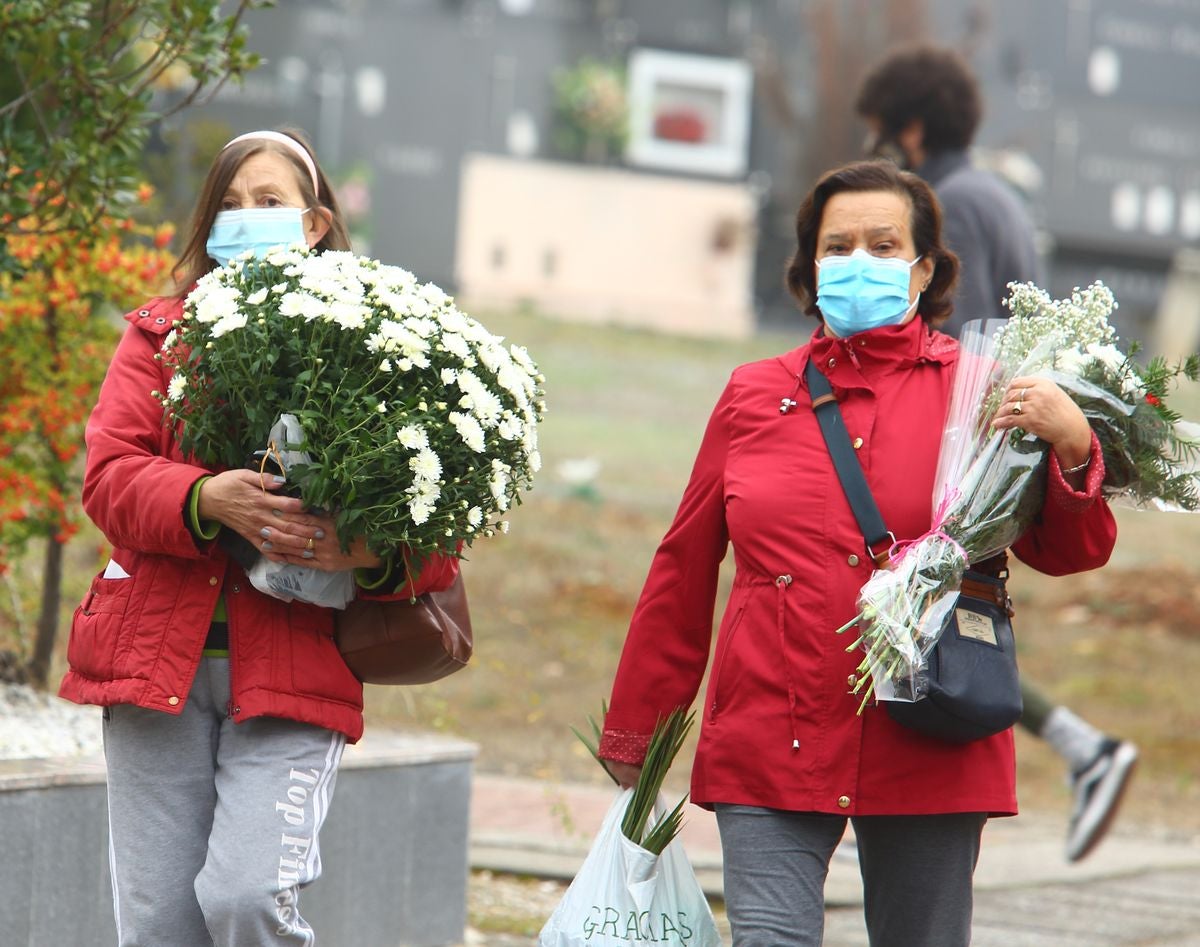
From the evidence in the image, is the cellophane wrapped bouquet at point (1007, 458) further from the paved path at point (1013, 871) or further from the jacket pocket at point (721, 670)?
the paved path at point (1013, 871)

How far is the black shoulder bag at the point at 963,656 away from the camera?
318 cm

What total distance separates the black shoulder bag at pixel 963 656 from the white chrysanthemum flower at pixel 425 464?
82cm

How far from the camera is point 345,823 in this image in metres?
4.85

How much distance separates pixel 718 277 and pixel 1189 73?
8544 mm

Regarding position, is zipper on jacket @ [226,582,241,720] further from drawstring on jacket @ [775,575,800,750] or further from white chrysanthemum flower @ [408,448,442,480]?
drawstring on jacket @ [775,575,800,750]

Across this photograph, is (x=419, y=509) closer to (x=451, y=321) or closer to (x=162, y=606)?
(x=451, y=321)

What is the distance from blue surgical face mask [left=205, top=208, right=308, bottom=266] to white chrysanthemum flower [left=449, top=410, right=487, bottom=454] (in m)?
0.60

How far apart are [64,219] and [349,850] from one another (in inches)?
82.5

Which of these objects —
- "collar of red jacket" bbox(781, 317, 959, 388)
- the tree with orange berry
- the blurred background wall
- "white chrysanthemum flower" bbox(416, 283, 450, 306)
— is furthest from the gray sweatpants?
the blurred background wall

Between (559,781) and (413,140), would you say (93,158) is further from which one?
(413,140)

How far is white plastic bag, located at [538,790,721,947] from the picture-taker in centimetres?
340

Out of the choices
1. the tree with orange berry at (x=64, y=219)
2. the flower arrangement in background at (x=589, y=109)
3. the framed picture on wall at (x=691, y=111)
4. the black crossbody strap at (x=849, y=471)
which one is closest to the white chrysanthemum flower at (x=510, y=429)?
the black crossbody strap at (x=849, y=471)

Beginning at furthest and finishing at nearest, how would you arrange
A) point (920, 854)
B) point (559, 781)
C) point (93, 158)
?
1. point (559, 781)
2. point (93, 158)
3. point (920, 854)

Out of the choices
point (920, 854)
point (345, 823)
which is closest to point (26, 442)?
point (345, 823)
